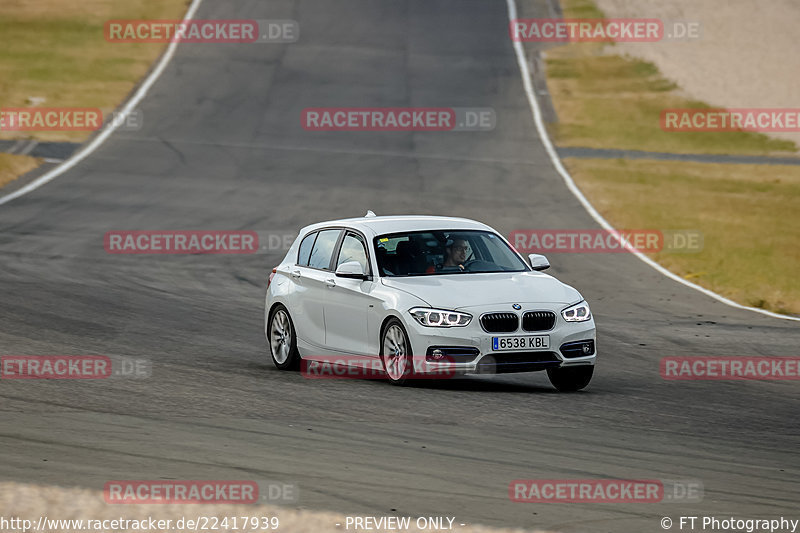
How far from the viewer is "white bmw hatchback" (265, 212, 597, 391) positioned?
11406 millimetres

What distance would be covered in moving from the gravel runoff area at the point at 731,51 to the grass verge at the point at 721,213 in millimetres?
7214

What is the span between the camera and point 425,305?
1150 centimetres

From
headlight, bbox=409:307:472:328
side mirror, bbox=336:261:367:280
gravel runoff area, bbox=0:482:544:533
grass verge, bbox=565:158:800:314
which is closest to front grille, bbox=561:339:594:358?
headlight, bbox=409:307:472:328

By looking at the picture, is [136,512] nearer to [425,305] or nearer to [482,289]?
[425,305]

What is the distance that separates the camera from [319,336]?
42.8 ft

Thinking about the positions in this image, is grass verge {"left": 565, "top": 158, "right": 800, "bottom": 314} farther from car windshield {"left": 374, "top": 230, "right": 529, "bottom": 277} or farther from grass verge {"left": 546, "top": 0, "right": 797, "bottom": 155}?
car windshield {"left": 374, "top": 230, "right": 529, "bottom": 277}

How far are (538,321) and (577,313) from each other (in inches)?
18.6

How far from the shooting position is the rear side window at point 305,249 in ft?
45.3

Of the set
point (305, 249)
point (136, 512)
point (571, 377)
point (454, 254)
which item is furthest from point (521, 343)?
point (136, 512)

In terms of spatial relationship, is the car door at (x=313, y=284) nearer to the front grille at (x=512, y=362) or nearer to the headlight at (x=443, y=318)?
the headlight at (x=443, y=318)

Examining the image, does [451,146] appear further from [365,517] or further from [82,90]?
[365,517]

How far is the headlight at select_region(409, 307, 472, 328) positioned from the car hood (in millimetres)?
73

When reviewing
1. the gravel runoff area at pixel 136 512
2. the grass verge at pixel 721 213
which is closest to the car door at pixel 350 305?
the gravel runoff area at pixel 136 512

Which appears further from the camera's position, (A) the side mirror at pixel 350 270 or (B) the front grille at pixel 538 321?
(A) the side mirror at pixel 350 270
